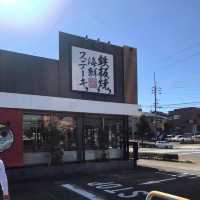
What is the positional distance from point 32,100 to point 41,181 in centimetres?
379

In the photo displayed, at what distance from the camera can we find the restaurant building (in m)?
19.7

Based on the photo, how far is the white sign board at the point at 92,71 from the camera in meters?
22.4

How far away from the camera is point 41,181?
1859cm

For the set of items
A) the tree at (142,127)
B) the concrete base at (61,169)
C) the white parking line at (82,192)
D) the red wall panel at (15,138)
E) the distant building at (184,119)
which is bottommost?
the white parking line at (82,192)

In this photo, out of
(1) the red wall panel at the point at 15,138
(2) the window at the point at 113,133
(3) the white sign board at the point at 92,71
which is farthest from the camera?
(2) the window at the point at 113,133

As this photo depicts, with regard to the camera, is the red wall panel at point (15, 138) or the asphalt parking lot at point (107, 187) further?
the red wall panel at point (15, 138)

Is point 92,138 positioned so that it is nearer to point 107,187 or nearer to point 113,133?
point 113,133

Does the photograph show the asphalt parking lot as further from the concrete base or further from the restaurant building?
the restaurant building

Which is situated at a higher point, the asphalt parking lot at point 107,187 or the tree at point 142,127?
the tree at point 142,127

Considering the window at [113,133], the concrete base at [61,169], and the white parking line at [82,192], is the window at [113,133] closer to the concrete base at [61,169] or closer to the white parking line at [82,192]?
the concrete base at [61,169]

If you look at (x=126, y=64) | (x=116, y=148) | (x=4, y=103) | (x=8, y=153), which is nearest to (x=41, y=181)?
(x=8, y=153)

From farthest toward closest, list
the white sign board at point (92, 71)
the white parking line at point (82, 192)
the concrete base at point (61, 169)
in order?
the white sign board at point (92, 71), the concrete base at point (61, 169), the white parking line at point (82, 192)

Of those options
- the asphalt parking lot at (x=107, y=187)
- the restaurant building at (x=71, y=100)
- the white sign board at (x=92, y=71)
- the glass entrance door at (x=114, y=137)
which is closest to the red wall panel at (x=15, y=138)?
the restaurant building at (x=71, y=100)

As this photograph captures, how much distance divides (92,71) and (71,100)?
2.36 m
